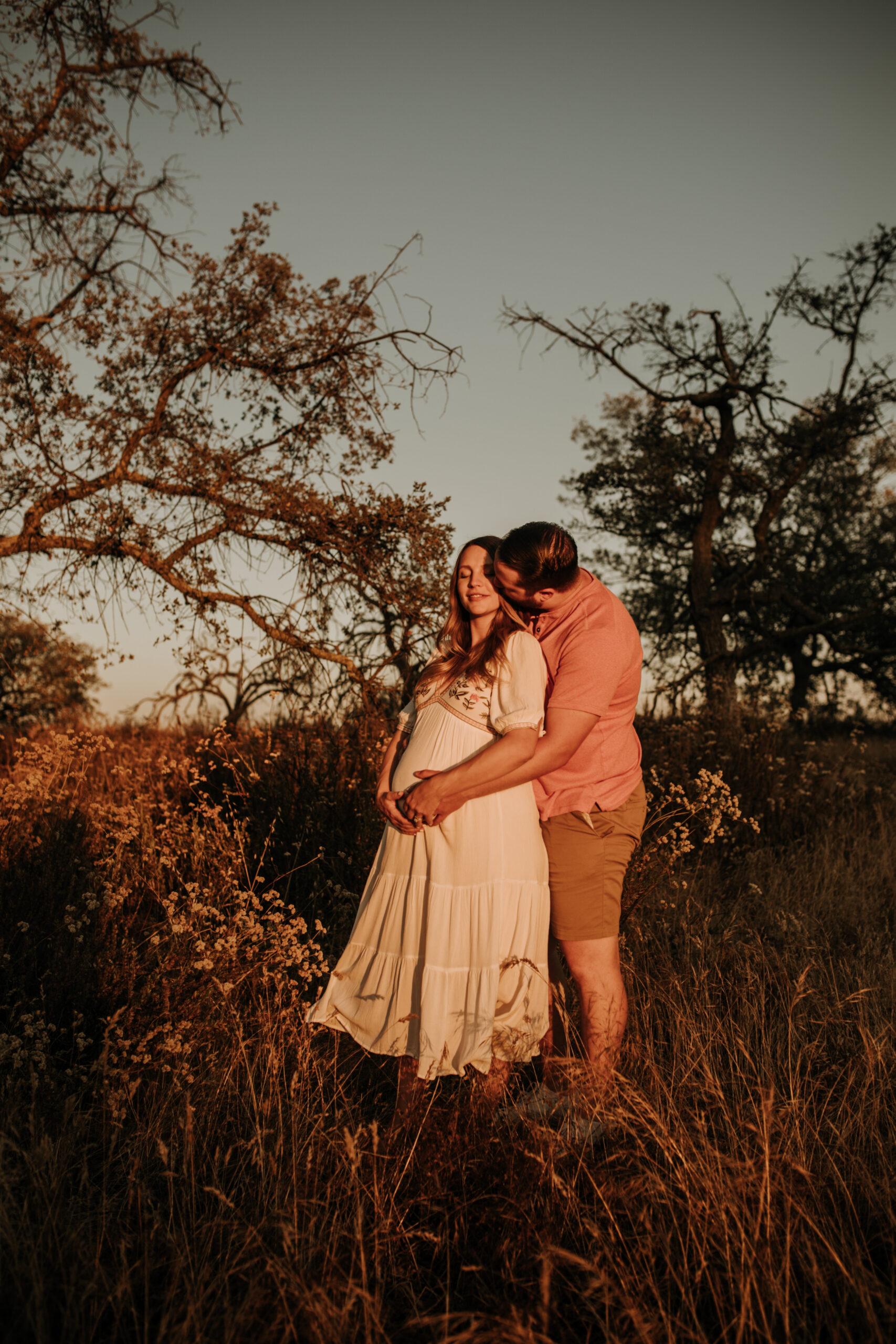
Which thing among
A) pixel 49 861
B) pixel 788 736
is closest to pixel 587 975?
pixel 49 861

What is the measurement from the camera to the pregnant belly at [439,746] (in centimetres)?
284

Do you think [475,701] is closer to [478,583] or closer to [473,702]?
[473,702]

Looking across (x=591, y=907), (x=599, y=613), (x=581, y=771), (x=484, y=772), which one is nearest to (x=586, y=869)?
(x=591, y=907)

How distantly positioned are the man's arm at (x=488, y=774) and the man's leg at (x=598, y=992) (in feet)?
2.07

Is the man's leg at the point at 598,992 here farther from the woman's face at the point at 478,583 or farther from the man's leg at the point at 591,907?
the woman's face at the point at 478,583

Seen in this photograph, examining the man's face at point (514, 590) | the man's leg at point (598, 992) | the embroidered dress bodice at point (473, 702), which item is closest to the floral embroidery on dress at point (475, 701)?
the embroidered dress bodice at point (473, 702)

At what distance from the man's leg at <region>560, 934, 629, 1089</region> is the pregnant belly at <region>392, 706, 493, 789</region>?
0.73 m

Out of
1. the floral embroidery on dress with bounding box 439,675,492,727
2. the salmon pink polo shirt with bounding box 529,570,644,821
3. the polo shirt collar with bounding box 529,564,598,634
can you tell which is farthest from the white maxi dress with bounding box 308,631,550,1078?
the polo shirt collar with bounding box 529,564,598,634

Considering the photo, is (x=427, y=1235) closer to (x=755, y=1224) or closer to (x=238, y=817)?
(x=755, y=1224)

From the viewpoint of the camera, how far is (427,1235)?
2.03m

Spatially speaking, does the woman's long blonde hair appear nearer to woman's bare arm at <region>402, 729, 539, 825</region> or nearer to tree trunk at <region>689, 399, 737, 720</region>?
woman's bare arm at <region>402, 729, 539, 825</region>

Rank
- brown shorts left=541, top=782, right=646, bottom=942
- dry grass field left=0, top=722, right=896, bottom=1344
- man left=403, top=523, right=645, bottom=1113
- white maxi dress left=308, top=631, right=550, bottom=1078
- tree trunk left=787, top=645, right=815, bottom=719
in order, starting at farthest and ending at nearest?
tree trunk left=787, top=645, right=815, bottom=719, brown shorts left=541, top=782, right=646, bottom=942, man left=403, top=523, right=645, bottom=1113, white maxi dress left=308, top=631, right=550, bottom=1078, dry grass field left=0, top=722, right=896, bottom=1344

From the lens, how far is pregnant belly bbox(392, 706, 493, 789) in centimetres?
284

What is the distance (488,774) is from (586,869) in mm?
558
